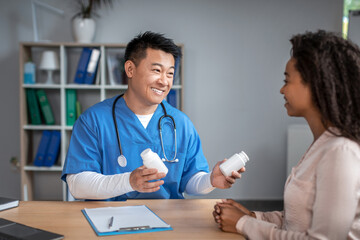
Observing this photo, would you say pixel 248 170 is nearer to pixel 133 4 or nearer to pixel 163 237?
pixel 133 4

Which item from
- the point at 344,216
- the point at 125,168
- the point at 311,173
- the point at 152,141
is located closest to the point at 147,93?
the point at 152,141

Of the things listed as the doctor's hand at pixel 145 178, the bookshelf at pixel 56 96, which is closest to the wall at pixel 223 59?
the bookshelf at pixel 56 96

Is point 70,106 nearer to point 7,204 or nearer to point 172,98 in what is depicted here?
point 172,98

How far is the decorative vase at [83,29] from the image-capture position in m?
3.35

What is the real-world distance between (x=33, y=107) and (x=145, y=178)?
8.07 ft

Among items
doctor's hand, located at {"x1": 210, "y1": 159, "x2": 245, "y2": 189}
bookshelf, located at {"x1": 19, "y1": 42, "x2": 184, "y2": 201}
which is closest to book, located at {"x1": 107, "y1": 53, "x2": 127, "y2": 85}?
bookshelf, located at {"x1": 19, "y1": 42, "x2": 184, "y2": 201}

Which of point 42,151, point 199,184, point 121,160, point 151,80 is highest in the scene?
point 151,80

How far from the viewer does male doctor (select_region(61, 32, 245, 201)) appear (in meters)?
1.64

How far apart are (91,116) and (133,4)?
2.18 m

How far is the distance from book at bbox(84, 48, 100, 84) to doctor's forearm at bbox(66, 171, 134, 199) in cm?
194

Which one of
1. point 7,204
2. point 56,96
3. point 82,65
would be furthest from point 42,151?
point 7,204

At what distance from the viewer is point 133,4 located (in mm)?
3586

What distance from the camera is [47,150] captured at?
3395 mm

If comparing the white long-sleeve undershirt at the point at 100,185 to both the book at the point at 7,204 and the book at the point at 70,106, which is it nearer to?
the book at the point at 7,204
